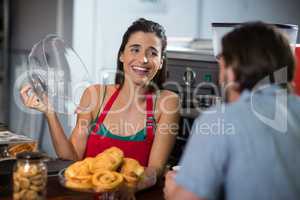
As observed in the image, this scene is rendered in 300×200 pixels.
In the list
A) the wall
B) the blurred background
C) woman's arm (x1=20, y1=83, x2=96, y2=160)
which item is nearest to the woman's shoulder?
woman's arm (x1=20, y1=83, x2=96, y2=160)

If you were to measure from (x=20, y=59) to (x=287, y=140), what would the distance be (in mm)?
3164

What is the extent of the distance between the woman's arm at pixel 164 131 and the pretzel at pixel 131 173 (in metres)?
0.37

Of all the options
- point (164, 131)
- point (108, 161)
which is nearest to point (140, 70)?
point (164, 131)

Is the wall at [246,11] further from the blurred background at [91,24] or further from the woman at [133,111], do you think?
the woman at [133,111]

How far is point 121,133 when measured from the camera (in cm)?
196

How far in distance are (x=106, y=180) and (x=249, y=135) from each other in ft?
1.44

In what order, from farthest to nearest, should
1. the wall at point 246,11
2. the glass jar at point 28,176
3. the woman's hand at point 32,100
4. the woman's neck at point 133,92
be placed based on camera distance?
the wall at point 246,11 < the woman's neck at point 133,92 < the woman's hand at point 32,100 < the glass jar at point 28,176

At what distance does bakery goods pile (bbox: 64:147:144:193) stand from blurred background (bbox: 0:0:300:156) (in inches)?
79.8

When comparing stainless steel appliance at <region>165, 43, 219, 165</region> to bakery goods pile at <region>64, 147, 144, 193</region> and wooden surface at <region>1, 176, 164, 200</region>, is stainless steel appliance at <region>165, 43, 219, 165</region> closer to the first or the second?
wooden surface at <region>1, 176, 164, 200</region>

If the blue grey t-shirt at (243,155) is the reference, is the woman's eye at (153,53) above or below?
above

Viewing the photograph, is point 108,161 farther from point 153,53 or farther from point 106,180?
point 153,53

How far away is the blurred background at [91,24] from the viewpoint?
3.30m

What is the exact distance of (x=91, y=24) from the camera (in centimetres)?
331

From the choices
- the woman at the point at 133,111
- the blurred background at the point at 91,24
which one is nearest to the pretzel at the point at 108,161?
the woman at the point at 133,111
